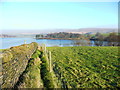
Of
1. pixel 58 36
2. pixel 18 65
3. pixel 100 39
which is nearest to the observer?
pixel 18 65

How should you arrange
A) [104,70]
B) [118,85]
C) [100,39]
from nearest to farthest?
1. [118,85]
2. [104,70]
3. [100,39]

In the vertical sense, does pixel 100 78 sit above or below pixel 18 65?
below

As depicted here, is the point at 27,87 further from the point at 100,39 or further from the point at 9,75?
the point at 100,39

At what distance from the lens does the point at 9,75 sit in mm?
5855

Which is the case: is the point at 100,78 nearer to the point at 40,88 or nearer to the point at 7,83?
the point at 40,88

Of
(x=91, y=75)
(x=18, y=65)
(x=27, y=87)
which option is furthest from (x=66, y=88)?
(x=18, y=65)

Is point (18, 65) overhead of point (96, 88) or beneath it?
overhead

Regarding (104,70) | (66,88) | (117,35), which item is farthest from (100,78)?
(117,35)

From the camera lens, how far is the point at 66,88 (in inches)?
206

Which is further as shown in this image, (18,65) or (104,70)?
(104,70)

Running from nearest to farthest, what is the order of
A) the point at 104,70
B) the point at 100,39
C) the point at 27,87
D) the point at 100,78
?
1. the point at 27,87
2. the point at 100,78
3. the point at 104,70
4. the point at 100,39

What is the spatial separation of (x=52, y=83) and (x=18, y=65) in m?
2.63

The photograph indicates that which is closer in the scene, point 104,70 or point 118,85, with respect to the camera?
point 118,85

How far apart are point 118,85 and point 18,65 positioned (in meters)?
5.29
